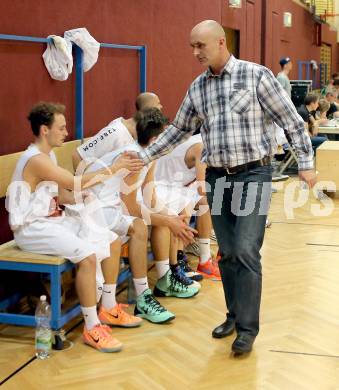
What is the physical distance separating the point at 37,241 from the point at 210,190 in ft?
3.13

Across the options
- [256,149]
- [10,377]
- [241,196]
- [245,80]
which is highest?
[245,80]

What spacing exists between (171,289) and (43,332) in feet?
3.92

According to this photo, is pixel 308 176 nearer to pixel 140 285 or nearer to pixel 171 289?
pixel 140 285

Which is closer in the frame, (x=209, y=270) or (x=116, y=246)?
(x=116, y=246)

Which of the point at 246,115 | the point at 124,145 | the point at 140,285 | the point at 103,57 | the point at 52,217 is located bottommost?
the point at 140,285

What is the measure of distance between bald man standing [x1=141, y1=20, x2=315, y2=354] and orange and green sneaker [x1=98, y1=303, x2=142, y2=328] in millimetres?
659

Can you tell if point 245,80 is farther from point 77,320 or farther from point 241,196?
point 77,320

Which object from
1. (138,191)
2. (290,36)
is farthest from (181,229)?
(290,36)

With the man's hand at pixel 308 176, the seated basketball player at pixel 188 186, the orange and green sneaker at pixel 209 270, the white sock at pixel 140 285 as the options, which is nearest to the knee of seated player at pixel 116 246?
the white sock at pixel 140 285

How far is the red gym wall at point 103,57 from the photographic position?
4.47 meters

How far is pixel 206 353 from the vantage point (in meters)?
3.69

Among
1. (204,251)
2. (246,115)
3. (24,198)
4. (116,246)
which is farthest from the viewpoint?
(204,251)

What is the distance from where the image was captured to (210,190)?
3.71 meters

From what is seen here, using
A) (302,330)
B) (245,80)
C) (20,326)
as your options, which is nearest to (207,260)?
(302,330)
